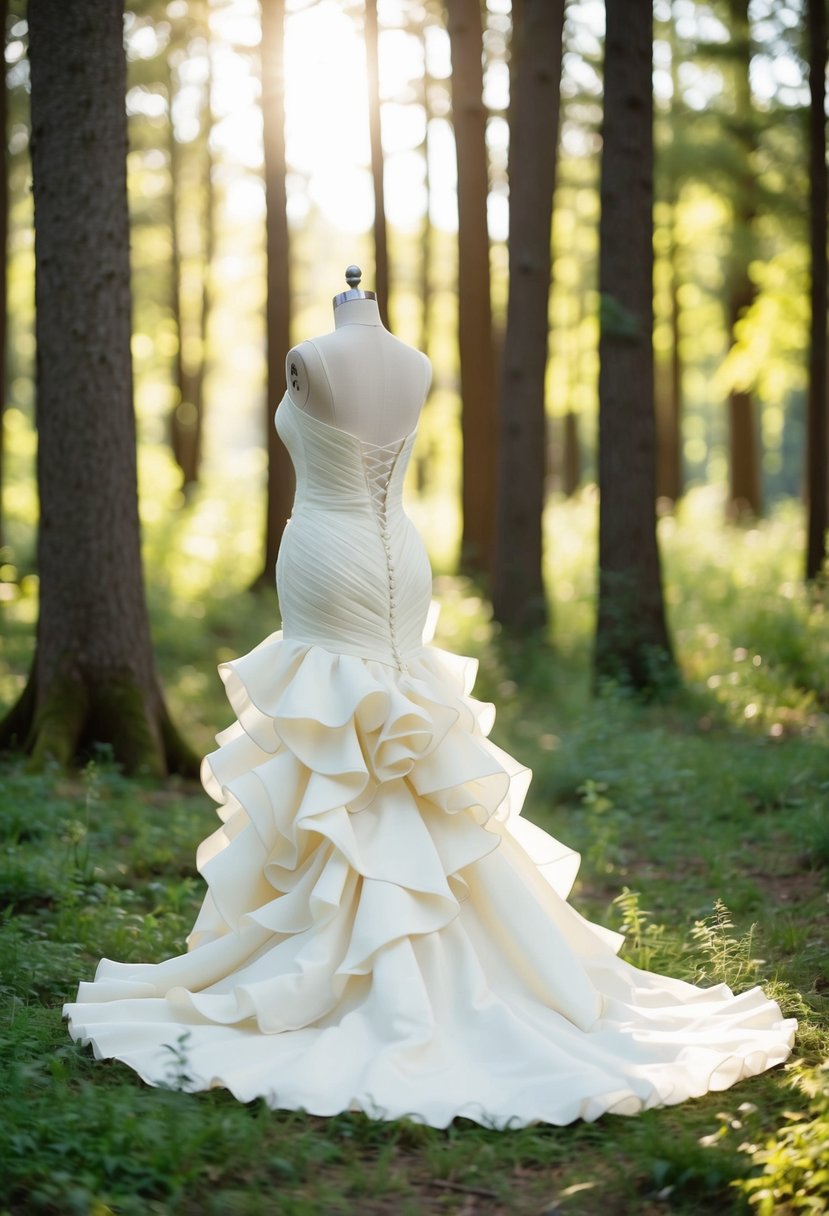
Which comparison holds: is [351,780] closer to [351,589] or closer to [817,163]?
[351,589]

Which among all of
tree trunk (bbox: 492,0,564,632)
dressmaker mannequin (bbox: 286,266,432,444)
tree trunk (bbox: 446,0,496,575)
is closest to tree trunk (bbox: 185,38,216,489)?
tree trunk (bbox: 446,0,496,575)

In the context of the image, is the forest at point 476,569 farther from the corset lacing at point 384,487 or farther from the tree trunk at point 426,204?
the corset lacing at point 384,487

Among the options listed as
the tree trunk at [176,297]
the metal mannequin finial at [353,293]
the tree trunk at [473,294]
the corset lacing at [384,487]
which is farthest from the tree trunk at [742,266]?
the corset lacing at [384,487]

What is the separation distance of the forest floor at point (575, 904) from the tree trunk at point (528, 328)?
0.76 m

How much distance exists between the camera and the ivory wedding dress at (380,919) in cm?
→ 371

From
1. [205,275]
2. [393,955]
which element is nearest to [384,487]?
[393,955]

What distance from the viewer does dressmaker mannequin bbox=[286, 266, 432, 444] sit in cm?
429

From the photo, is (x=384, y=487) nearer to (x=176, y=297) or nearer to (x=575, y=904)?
(x=575, y=904)

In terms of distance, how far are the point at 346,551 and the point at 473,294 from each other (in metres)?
10.9

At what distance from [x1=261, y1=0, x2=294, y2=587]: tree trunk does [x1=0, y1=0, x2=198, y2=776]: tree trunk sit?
4714 mm

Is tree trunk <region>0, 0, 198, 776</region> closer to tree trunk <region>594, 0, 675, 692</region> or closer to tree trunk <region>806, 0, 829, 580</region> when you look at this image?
tree trunk <region>594, 0, 675, 692</region>

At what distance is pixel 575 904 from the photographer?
5859mm

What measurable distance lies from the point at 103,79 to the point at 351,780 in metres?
4.90

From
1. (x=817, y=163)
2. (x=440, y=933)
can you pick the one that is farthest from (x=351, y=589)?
(x=817, y=163)
